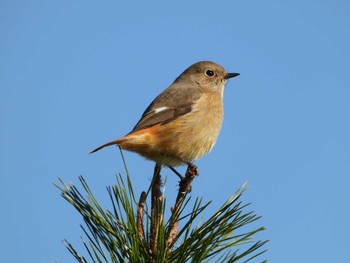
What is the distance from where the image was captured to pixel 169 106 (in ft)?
21.8

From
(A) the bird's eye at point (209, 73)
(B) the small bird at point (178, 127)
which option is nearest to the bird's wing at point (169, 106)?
(B) the small bird at point (178, 127)

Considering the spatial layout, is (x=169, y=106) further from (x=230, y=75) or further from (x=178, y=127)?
(x=230, y=75)

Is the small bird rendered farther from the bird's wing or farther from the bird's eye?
the bird's eye

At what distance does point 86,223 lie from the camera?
10.9 ft

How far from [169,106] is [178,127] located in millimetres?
444

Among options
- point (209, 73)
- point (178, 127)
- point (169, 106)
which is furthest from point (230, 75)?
point (178, 127)

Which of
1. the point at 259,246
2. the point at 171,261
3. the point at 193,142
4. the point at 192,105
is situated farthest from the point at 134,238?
the point at 192,105

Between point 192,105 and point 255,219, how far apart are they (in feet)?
11.8

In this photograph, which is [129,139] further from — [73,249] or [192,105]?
[73,249]

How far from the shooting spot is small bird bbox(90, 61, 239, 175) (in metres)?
5.91

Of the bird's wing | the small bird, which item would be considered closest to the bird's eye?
the small bird

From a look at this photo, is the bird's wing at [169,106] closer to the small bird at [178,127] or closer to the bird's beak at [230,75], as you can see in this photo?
the small bird at [178,127]

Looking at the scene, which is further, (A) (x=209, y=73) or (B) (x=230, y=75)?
(A) (x=209, y=73)

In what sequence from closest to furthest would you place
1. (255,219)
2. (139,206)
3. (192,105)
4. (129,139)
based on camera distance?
(255,219) < (139,206) < (129,139) < (192,105)
